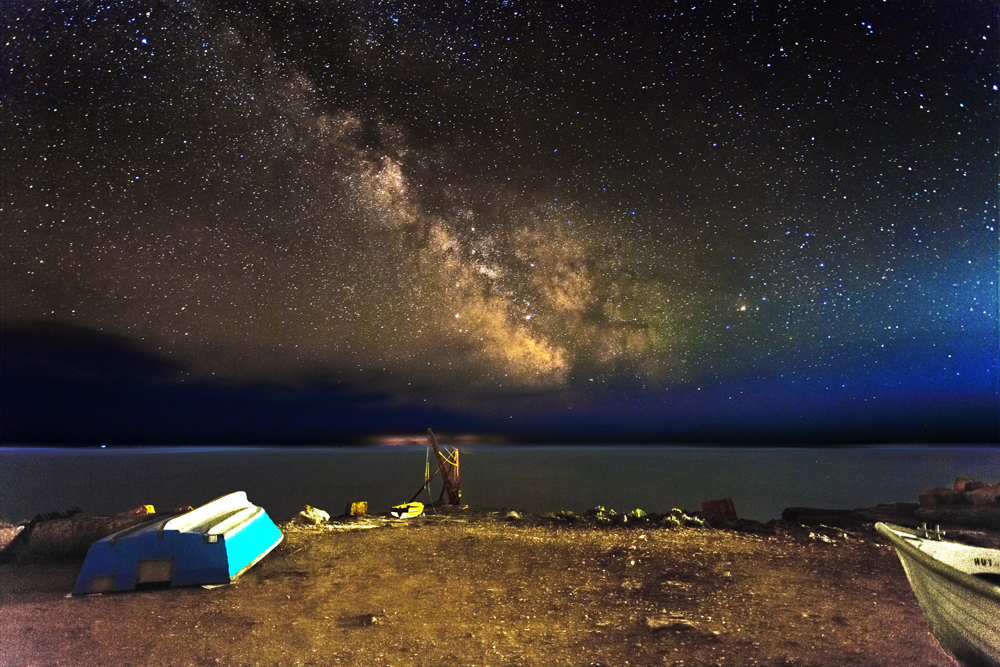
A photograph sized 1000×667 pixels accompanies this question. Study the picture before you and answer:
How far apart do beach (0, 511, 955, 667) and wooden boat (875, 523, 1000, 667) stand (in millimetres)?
421

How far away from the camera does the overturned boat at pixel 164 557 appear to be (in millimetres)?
9016

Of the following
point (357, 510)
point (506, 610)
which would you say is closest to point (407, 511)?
point (357, 510)

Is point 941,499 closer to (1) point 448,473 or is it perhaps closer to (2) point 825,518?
(2) point 825,518

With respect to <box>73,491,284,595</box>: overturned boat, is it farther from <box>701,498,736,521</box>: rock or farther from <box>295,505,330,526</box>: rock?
<box>701,498,736,521</box>: rock

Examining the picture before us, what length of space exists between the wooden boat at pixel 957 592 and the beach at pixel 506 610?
421mm

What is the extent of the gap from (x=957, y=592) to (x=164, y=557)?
39.7ft

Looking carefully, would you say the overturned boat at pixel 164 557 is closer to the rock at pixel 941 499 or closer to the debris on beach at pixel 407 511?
the debris on beach at pixel 407 511

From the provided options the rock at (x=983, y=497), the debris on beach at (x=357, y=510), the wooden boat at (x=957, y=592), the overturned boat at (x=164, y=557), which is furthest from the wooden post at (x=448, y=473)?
the rock at (x=983, y=497)

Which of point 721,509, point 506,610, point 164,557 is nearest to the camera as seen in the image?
point 506,610

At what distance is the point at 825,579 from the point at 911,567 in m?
2.64

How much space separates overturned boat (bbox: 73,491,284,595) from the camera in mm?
9016

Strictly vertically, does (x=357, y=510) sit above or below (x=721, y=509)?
below

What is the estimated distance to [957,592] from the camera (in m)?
6.27

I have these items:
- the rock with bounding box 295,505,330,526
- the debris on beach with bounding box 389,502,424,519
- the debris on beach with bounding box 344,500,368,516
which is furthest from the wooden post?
the rock with bounding box 295,505,330,526
